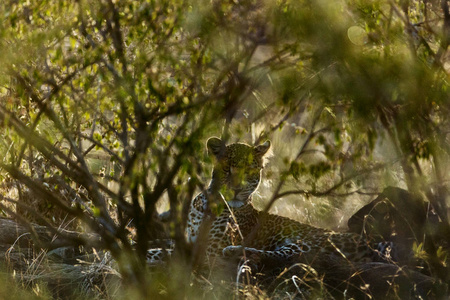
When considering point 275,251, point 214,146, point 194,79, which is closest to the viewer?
point 194,79

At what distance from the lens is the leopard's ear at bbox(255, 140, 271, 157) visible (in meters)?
6.48

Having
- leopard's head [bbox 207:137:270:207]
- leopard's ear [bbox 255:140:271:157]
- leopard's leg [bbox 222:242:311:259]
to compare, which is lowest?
leopard's leg [bbox 222:242:311:259]

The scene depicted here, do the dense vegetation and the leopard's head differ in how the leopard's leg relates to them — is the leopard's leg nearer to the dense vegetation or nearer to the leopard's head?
the leopard's head

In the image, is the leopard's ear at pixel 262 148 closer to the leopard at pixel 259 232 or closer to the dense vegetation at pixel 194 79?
the leopard at pixel 259 232

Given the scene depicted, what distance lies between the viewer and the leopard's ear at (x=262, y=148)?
6477 millimetres

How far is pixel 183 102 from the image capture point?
4645mm

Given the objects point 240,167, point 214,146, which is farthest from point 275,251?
point 214,146

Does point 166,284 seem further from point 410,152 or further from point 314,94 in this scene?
point 410,152

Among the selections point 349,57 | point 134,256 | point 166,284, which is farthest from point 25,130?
point 349,57

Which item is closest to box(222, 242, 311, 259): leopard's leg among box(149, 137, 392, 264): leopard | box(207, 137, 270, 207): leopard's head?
box(149, 137, 392, 264): leopard

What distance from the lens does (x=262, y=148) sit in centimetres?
650

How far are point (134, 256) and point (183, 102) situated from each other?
1088mm

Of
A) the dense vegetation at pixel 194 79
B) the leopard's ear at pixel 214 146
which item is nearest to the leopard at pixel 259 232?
the leopard's ear at pixel 214 146

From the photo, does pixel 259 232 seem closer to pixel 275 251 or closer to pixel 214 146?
pixel 275 251
